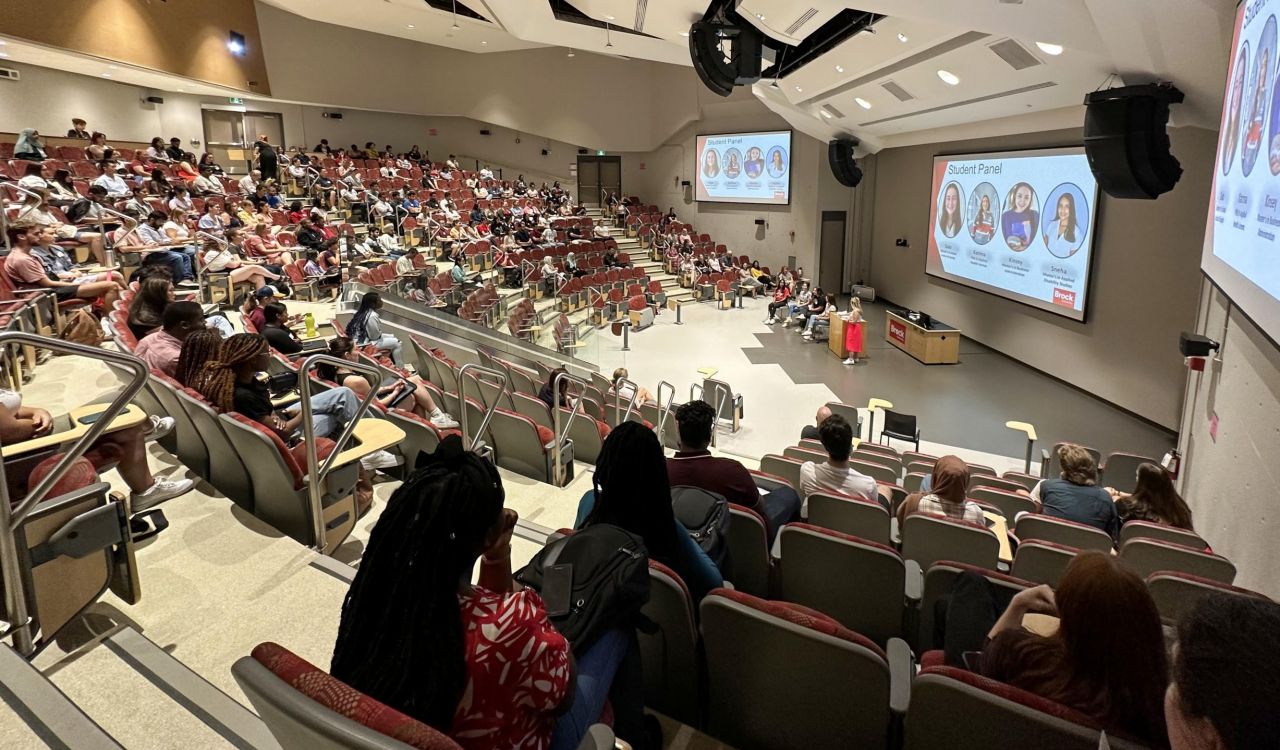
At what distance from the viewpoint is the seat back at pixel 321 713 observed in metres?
1.09

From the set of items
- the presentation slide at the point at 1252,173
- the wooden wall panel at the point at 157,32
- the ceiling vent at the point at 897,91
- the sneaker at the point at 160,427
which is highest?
the wooden wall panel at the point at 157,32

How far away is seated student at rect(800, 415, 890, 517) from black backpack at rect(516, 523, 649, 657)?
2.26m

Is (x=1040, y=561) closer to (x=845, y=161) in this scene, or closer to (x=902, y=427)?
(x=902, y=427)

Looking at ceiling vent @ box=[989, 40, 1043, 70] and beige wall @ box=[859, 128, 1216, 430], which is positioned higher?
ceiling vent @ box=[989, 40, 1043, 70]

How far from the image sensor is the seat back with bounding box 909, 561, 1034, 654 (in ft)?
7.72

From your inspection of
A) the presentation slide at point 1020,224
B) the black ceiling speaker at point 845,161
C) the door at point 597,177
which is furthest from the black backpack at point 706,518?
the door at point 597,177

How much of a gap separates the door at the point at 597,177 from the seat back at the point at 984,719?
2319 cm

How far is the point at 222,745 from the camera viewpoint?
1.83m

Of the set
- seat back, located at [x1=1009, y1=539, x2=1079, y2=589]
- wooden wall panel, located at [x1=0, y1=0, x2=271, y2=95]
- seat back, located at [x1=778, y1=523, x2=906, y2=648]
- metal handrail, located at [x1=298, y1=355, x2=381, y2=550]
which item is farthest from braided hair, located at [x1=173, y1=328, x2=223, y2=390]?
wooden wall panel, located at [x1=0, y1=0, x2=271, y2=95]

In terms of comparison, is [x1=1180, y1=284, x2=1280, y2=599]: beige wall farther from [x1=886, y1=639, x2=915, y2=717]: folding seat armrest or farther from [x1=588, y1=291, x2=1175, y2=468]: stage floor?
[x1=886, y1=639, x2=915, y2=717]: folding seat armrest

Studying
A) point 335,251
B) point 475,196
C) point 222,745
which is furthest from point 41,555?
point 475,196

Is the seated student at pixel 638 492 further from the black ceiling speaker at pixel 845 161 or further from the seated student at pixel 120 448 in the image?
the black ceiling speaker at pixel 845 161

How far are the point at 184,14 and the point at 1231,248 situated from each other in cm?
1760

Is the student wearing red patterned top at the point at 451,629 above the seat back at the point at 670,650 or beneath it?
above
